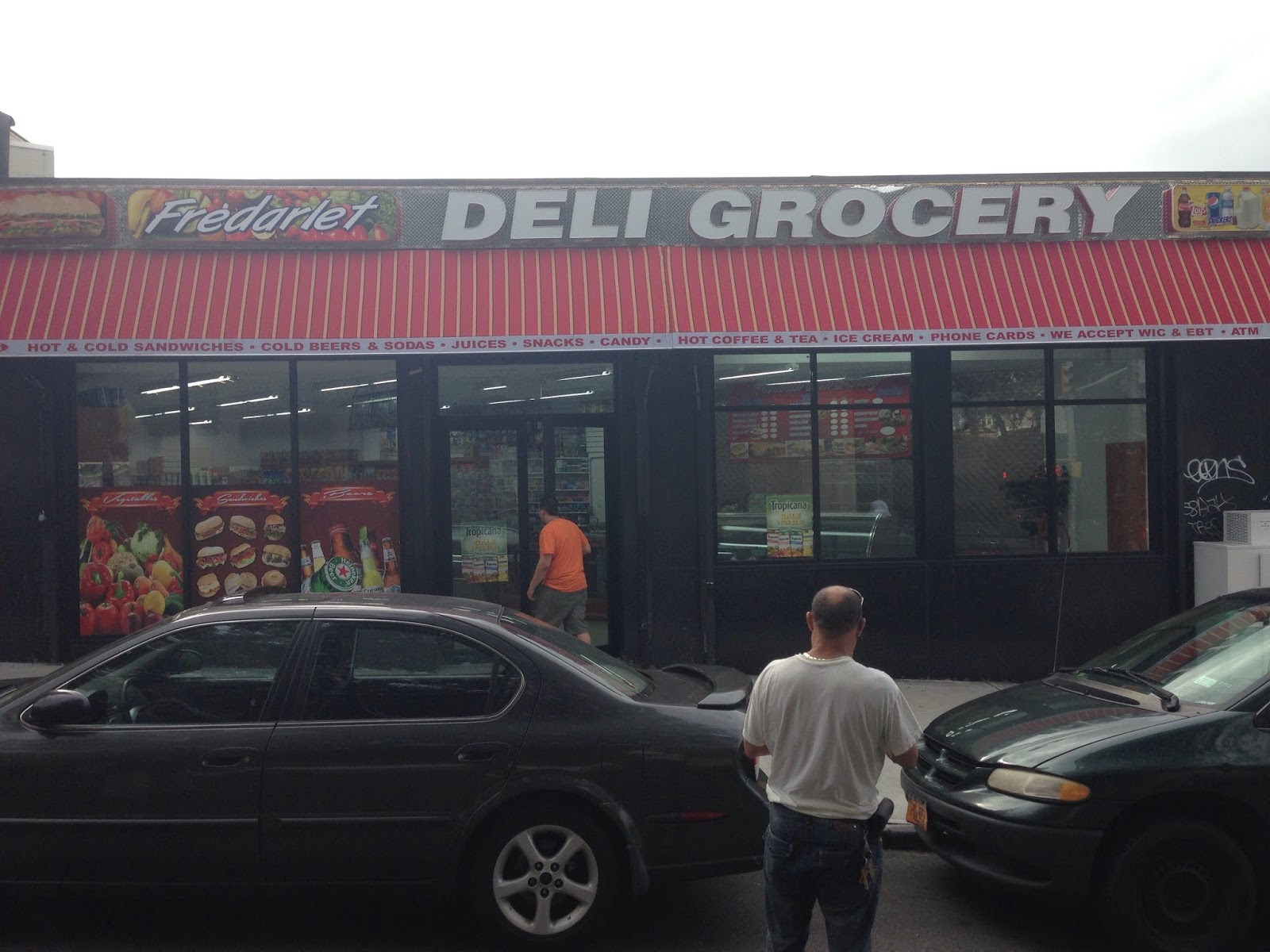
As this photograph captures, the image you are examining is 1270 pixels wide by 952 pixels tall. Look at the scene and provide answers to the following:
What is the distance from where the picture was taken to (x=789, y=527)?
36.0 feet

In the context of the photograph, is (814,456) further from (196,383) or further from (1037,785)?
(1037,785)

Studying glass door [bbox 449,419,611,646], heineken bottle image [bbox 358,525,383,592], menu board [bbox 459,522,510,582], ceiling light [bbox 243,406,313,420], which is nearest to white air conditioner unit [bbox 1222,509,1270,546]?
glass door [bbox 449,419,611,646]

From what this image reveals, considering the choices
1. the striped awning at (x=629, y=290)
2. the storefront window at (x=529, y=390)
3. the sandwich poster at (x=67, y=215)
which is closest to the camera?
the striped awning at (x=629, y=290)

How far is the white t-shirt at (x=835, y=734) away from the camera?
3578 millimetres

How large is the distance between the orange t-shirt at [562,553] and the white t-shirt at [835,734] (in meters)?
6.60

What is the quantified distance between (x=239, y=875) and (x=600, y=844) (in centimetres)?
148

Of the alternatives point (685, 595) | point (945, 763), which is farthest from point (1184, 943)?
point (685, 595)

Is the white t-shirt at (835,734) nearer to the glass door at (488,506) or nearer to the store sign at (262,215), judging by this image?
the glass door at (488,506)

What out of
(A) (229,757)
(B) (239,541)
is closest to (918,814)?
(A) (229,757)

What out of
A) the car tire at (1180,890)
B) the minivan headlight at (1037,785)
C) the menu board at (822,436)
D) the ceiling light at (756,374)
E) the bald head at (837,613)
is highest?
the ceiling light at (756,374)

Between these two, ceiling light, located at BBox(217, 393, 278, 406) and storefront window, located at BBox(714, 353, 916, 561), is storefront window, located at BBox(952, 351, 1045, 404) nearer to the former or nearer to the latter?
storefront window, located at BBox(714, 353, 916, 561)

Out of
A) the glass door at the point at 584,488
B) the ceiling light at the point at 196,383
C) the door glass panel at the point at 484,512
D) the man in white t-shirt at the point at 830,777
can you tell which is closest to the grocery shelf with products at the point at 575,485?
the glass door at the point at 584,488

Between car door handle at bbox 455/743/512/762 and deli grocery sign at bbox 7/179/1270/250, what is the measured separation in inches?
265

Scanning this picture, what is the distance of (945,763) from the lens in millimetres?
5547
